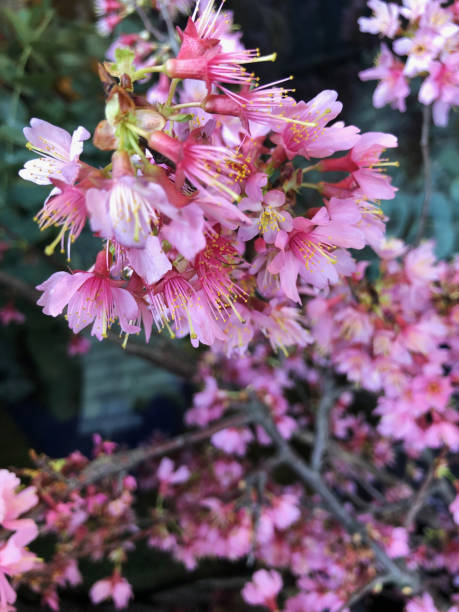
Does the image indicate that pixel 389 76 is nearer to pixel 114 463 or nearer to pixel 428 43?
pixel 428 43

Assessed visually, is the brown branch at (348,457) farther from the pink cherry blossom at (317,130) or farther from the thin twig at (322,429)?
the pink cherry blossom at (317,130)

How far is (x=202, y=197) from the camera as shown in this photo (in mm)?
260

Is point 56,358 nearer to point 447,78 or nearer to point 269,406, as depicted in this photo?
point 269,406

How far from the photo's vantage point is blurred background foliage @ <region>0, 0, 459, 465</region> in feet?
2.52

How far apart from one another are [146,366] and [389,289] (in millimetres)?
975

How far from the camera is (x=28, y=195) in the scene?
737mm

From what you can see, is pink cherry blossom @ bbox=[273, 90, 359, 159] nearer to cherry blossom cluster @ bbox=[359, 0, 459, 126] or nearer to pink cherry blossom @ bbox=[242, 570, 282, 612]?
cherry blossom cluster @ bbox=[359, 0, 459, 126]

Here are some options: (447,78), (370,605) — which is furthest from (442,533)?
(447,78)

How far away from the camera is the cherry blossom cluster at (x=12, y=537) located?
383mm

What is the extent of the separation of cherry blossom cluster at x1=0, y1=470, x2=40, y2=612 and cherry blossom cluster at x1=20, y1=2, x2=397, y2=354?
20cm

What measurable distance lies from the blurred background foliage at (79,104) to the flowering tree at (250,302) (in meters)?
0.15

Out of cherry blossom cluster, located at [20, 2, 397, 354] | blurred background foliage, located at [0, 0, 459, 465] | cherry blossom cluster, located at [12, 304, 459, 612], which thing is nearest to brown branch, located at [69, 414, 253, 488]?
cherry blossom cluster, located at [12, 304, 459, 612]

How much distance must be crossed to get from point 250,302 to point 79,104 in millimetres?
739

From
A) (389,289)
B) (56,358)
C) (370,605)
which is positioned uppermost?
(389,289)
